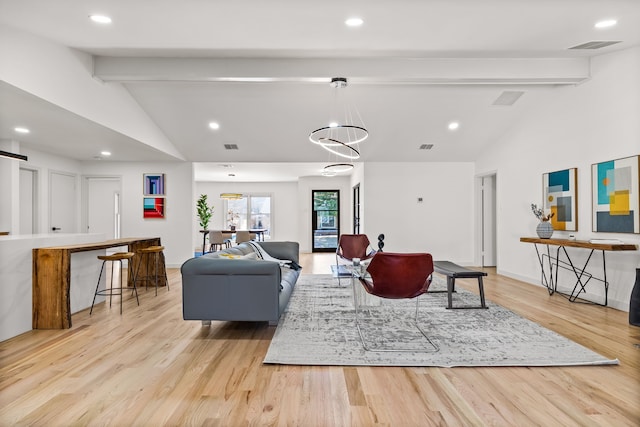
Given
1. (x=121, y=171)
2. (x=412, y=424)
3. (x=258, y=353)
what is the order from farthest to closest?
(x=121, y=171), (x=258, y=353), (x=412, y=424)

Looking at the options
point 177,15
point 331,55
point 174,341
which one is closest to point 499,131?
point 331,55

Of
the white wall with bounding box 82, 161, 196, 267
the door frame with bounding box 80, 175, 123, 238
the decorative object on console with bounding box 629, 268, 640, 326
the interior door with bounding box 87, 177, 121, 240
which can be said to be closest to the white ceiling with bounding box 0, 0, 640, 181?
the white wall with bounding box 82, 161, 196, 267

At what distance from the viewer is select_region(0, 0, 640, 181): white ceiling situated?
3.25m

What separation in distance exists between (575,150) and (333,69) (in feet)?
11.9

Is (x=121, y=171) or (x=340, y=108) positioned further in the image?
(x=121, y=171)

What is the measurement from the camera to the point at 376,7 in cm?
317

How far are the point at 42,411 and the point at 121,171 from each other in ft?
22.1

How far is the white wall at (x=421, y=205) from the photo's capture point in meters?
7.89

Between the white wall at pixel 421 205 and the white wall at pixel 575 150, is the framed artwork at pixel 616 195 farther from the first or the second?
the white wall at pixel 421 205

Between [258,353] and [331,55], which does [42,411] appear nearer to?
[258,353]

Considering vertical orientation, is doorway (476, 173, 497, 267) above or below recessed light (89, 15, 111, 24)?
below

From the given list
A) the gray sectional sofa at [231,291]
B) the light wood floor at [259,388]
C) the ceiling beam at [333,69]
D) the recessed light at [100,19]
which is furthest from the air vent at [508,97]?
the recessed light at [100,19]

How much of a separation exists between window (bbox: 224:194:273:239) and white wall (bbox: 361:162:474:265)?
19.5ft

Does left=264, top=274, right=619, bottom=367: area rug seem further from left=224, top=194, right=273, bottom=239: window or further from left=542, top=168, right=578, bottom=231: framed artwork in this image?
left=224, top=194, right=273, bottom=239: window
